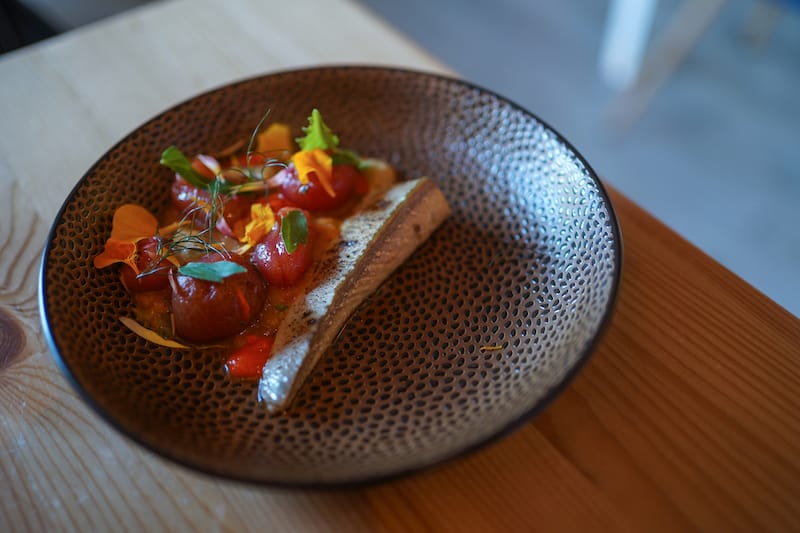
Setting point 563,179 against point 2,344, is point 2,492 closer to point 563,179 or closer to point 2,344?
point 2,344

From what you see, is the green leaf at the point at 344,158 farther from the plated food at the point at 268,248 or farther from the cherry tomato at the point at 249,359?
the cherry tomato at the point at 249,359

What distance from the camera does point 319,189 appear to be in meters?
1.05

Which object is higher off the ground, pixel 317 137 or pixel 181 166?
pixel 317 137

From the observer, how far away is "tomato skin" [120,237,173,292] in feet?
3.02

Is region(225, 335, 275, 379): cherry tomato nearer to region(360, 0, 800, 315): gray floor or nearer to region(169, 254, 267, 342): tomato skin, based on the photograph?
region(169, 254, 267, 342): tomato skin

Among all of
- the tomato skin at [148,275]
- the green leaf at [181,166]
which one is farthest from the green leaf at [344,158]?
the tomato skin at [148,275]

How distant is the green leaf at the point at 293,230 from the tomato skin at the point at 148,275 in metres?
0.18

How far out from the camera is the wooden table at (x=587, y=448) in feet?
2.42

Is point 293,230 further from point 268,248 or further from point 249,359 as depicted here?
point 249,359

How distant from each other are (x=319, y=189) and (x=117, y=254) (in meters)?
0.33

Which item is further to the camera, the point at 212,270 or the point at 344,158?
the point at 344,158

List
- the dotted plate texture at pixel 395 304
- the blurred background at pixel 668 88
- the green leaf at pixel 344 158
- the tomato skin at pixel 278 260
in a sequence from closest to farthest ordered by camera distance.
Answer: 1. the dotted plate texture at pixel 395 304
2. the tomato skin at pixel 278 260
3. the green leaf at pixel 344 158
4. the blurred background at pixel 668 88

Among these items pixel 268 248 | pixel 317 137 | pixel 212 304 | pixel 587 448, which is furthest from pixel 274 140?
pixel 587 448

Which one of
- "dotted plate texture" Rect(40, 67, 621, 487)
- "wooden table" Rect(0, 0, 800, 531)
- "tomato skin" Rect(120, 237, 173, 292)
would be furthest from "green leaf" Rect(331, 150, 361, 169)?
"wooden table" Rect(0, 0, 800, 531)
